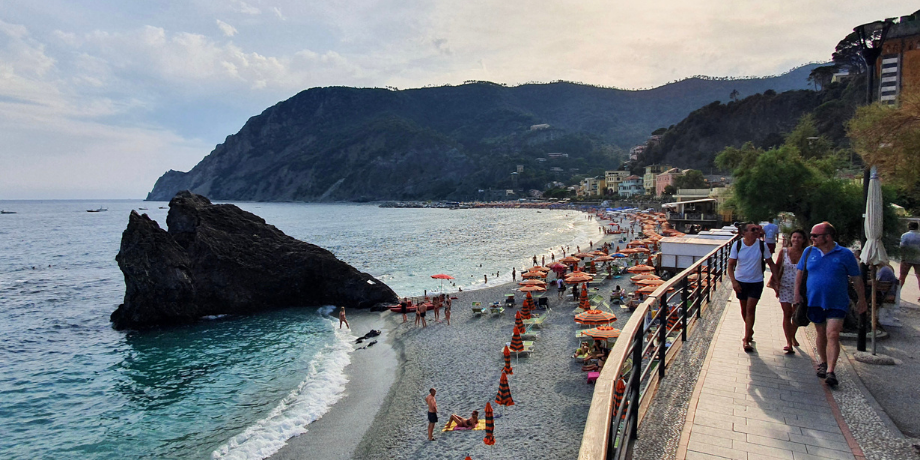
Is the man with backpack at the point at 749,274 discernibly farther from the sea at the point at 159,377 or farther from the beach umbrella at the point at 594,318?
the sea at the point at 159,377

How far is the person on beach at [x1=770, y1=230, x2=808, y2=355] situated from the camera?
5633 mm

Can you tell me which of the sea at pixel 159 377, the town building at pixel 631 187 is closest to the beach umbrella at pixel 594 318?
the sea at pixel 159 377

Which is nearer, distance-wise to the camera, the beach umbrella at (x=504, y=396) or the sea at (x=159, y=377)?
the beach umbrella at (x=504, y=396)

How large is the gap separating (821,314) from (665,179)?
3797 inches

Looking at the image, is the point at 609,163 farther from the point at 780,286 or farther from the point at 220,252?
the point at 780,286

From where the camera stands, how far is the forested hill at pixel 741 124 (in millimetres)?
83438

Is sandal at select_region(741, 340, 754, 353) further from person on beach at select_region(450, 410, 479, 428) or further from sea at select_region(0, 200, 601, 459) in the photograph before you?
sea at select_region(0, 200, 601, 459)

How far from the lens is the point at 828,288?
4703mm

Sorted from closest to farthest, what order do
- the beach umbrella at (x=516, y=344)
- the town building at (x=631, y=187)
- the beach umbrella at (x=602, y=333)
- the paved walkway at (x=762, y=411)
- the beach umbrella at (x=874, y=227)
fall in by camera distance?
1. the paved walkway at (x=762, y=411)
2. the beach umbrella at (x=874, y=227)
3. the beach umbrella at (x=602, y=333)
4. the beach umbrella at (x=516, y=344)
5. the town building at (x=631, y=187)

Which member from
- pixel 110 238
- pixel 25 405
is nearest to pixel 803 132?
pixel 25 405

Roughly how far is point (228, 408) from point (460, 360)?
7234 millimetres

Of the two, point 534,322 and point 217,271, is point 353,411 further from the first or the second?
point 217,271

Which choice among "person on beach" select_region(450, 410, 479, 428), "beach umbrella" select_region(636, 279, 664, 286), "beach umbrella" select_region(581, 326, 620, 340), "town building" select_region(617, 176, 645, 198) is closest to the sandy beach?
"person on beach" select_region(450, 410, 479, 428)

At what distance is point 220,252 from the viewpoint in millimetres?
26312
